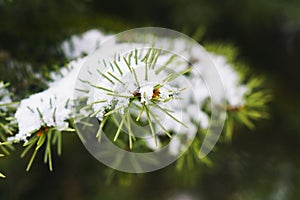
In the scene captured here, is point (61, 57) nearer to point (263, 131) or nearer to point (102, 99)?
point (102, 99)

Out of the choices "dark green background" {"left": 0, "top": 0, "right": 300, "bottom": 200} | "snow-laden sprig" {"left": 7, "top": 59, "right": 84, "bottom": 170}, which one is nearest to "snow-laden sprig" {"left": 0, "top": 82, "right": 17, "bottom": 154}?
"snow-laden sprig" {"left": 7, "top": 59, "right": 84, "bottom": 170}

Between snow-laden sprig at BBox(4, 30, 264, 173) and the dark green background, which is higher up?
the dark green background

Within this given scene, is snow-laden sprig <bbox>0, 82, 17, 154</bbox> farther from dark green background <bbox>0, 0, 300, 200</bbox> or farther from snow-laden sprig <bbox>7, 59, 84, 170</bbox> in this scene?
dark green background <bbox>0, 0, 300, 200</bbox>

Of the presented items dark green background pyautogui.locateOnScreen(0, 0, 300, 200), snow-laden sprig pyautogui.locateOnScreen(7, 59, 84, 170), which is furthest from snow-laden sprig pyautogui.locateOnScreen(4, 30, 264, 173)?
dark green background pyautogui.locateOnScreen(0, 0, 300, 200)

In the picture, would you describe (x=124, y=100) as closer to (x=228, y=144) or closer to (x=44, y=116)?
(x=44, y=116)

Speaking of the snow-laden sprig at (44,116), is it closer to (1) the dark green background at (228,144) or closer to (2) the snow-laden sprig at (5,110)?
(2) the snow-laden sprig at (5,110)

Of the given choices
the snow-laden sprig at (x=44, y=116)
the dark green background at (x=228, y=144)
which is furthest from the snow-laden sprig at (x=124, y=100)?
the dark green background at (x=228, y=144)

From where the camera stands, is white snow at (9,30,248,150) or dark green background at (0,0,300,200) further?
dark green background at (0,0,300,200)

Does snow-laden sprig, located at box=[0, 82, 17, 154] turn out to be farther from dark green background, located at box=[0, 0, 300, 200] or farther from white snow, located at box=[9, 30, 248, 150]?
dark green background, located at box=[0, 0, 300, 200]

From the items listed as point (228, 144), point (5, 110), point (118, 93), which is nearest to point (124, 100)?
point (118, 93)

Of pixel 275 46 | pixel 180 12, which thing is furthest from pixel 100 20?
pixel 275 46
